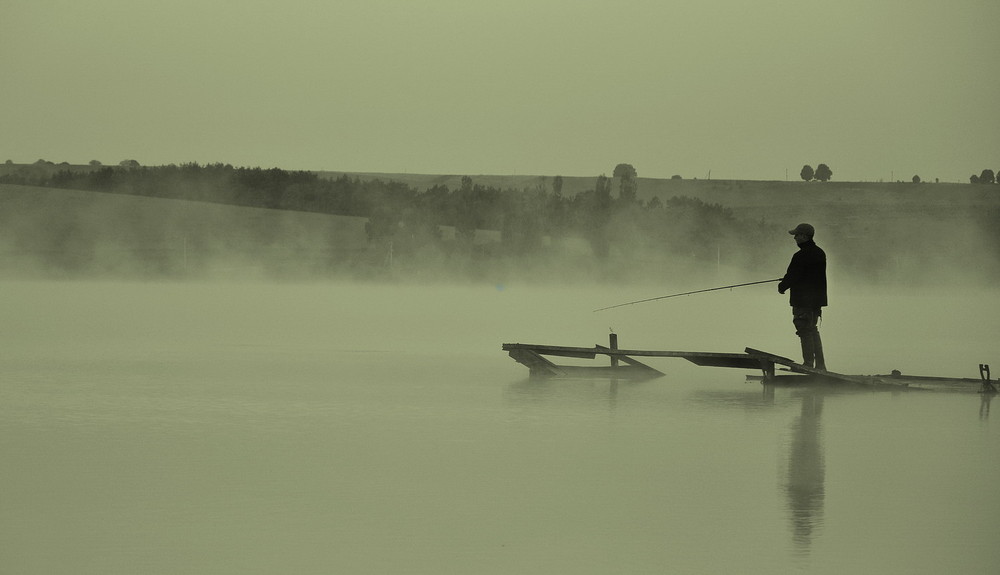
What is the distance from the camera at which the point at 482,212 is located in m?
95.7

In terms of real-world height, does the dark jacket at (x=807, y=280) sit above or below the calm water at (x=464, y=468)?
above

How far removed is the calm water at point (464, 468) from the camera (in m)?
8.02

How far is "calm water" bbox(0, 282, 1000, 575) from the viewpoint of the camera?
8.02m

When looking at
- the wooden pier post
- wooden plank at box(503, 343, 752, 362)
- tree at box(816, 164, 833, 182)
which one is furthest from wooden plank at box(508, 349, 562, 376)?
tree at box(816, 164, 833, 182)

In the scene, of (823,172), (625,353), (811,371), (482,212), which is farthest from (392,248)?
(823,172)

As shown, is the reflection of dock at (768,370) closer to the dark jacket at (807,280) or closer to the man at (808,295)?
the man at (808,295)

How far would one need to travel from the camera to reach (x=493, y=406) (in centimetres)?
1477

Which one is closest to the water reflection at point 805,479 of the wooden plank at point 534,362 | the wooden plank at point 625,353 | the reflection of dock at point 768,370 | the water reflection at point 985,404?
the water reflection at point 985,404

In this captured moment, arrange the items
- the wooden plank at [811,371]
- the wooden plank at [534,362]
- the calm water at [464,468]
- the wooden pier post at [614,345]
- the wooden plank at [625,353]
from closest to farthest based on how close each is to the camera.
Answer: the calm water at [464,468] < the wooden plank at [811,371] < the wooden plank at [625,353] < the wooden plank at [534,362] < the wooden pier post at [614,345]

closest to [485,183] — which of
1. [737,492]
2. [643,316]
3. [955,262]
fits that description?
[955,262]

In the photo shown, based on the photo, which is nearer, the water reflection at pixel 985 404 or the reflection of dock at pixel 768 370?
the water reflection at pixel 985 404

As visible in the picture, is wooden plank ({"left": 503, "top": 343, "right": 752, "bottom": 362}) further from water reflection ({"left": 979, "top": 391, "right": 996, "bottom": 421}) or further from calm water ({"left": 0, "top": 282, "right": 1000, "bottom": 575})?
water reflection ({"left": 979, "top": 391, "right": 996, "bottom": 421})

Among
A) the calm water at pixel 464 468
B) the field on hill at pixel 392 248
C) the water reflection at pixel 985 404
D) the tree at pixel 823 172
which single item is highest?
the tree at pixel 823 172

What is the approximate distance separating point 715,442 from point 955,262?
88.2 metres
